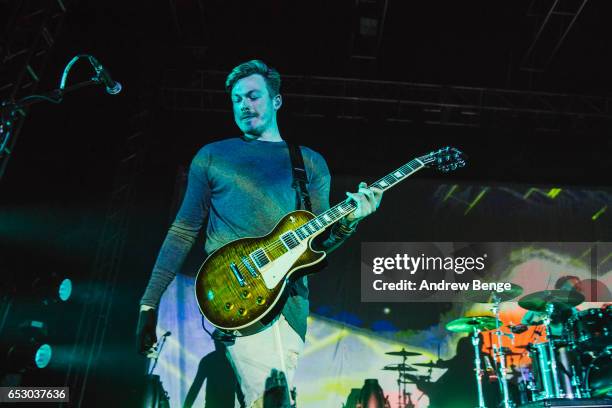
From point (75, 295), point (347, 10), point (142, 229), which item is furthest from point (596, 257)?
point (75, 295)

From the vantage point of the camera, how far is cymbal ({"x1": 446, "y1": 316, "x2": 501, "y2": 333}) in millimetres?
5143

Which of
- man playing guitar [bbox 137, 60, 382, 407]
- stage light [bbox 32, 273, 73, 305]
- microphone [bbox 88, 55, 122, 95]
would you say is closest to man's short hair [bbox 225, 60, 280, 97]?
man playing guitar [bbox 137, 60, 382, 407]

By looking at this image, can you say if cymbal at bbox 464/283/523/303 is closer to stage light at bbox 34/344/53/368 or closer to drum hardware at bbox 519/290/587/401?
drum hardware at bbox 519/290/587/401

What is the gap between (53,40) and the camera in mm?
4266

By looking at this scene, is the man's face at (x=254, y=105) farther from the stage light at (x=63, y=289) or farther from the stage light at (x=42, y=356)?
the stage light at (x=42, y=356)

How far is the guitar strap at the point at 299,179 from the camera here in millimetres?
3439

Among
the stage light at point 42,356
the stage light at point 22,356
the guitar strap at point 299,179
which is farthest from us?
the stage light at point 42,356

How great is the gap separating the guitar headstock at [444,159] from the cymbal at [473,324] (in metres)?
1.98

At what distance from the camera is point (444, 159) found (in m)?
3.92

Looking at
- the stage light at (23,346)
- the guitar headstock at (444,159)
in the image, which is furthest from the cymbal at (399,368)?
the stage light at (23,346)

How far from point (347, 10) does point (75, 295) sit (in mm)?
4693

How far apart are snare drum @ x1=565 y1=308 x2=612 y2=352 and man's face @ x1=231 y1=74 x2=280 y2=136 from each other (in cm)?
366

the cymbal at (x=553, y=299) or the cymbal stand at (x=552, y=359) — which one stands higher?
the cymbal at (x=553, y=299)

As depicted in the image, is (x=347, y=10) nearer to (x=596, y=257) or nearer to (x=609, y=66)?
(x=609, y=66)
